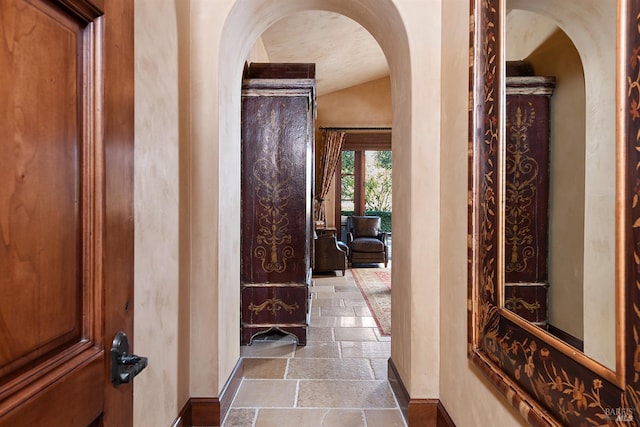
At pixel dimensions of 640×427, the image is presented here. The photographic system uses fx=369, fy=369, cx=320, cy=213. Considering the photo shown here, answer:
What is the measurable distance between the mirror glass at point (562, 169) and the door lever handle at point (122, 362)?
41.9 inches

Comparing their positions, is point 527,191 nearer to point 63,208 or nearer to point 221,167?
point 63,208

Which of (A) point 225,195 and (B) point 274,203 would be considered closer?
(A) point 225,195

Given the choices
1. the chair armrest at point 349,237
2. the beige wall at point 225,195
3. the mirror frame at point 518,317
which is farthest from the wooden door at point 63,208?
the chair armrest at point 349,237

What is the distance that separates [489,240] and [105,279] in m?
1.29

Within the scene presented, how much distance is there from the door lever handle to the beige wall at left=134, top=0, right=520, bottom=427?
0.71 meters

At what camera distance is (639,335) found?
765mm

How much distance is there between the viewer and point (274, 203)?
130 inches

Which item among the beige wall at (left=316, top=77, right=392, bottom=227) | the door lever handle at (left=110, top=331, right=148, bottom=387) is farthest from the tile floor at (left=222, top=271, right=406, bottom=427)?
the beige wall at (left=316, top=77, right=392, bottom=227)

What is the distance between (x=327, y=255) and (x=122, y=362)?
582cm

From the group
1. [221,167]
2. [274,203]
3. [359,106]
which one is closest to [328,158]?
[359,106]

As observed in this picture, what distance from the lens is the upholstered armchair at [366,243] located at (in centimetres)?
741

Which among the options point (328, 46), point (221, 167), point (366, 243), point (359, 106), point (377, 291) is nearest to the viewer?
point (221, 167)

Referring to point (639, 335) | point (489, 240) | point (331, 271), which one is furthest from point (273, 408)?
point (331, 271)

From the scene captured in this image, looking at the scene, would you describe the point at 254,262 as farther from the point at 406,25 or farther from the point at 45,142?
the point at 45,142
